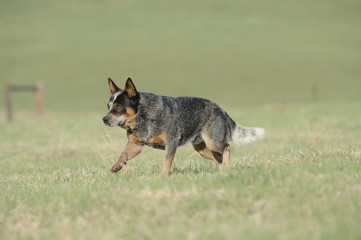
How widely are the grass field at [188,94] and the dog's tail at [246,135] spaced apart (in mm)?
552

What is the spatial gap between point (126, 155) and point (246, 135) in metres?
2.48

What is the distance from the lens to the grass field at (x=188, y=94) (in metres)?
4.82

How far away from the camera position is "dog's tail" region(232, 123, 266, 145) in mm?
8891

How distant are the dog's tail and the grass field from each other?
55cm

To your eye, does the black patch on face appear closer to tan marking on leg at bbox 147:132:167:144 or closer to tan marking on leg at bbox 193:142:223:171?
tan marking on leg at bbox 147:132:167:144

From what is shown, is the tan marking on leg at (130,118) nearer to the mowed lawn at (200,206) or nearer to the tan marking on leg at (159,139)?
the tan marking on leg at (159,139)

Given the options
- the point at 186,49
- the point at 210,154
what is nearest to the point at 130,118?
the point at 210,154

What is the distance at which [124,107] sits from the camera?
24.3 ft

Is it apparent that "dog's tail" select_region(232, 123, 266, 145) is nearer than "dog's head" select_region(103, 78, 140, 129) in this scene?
No

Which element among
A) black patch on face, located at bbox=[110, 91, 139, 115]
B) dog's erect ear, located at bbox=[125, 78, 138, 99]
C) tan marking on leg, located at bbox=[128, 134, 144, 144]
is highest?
dog's erect ear, located at bbox=[125, 78, 138, 99]

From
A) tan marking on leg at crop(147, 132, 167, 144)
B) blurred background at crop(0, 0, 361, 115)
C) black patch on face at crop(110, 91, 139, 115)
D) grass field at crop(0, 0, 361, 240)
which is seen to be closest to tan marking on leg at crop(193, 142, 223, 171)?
grass field at crop(0, 0, 361, 240)

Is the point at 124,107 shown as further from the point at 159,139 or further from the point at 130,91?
the point at 159,139

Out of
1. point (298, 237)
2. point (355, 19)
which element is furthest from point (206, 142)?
point (355, 19)

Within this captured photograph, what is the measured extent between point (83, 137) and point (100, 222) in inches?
445
